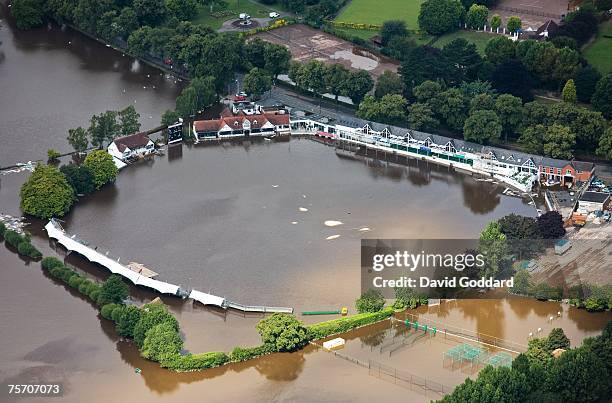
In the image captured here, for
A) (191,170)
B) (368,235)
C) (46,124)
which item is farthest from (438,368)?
(46,124)

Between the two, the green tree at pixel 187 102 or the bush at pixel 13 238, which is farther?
the green tree at pixel 187 102

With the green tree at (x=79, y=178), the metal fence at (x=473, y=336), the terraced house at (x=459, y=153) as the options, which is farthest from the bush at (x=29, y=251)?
the terraced house at (x=459, y=153)

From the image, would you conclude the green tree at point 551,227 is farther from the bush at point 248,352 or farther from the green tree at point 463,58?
the green tree at point 463,58

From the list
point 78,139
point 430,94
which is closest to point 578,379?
point 430,94

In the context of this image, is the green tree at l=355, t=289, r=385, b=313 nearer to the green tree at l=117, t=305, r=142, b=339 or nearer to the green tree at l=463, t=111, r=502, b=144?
the green tree at l=117, t=305, r=142, b=339

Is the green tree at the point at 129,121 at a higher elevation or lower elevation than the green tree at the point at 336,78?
lower
